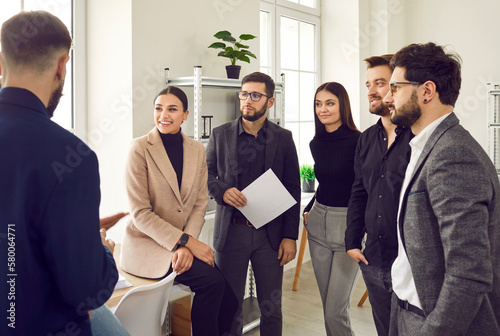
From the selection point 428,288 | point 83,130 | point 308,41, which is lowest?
point 428,288

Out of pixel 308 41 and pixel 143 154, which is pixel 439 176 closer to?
pixel 143 154

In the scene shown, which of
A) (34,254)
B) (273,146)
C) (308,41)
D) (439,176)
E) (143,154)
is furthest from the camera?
(308,41)

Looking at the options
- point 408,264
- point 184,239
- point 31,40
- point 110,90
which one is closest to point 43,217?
point 31,40

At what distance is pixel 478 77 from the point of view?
4387 millimetres

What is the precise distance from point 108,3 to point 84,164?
2133 millimetres

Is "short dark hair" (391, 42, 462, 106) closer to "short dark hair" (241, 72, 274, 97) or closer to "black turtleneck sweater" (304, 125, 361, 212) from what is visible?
"black turtleneck sweater" (304, 125, 361, 212)

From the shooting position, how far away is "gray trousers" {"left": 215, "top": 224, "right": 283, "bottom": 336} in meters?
2.27

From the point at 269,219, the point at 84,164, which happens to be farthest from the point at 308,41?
the point at 84,164

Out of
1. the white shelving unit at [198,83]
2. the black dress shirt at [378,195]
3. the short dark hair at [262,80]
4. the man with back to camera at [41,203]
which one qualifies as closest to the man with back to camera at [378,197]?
the black dress shirt at [378,195]

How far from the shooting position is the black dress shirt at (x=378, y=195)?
170 centimetres

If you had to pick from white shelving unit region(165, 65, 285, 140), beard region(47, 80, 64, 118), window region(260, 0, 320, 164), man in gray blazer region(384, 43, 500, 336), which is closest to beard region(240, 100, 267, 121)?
white shelving unit region(165, 65, 285, 140)

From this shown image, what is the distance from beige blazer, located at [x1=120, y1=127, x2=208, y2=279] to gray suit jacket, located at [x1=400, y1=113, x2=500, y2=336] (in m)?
1.19

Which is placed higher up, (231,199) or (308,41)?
(308,41)

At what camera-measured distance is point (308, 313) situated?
10.7 ft
